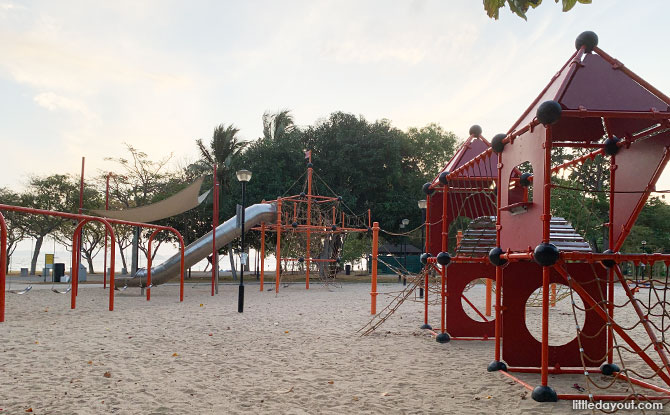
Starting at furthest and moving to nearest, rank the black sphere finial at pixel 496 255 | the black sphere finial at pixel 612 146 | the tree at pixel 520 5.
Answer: the black sphere finial at pixel 612 146 < the black sphere finial at pixel 496 255 < the tree at pixel 520 5

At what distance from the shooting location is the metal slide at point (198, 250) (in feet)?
Answer: 64.5

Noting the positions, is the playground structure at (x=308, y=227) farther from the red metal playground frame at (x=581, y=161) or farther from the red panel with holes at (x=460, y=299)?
the red metal playground frame at (x=581, y=161)

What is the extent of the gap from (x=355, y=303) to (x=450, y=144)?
22.6m

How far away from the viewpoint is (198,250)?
68.1 ft

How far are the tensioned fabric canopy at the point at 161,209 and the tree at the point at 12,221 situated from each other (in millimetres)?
20765

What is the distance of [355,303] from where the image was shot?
1648cm

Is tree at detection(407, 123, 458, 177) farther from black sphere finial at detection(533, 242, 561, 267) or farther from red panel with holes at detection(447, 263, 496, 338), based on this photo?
black sphere finial at detection(533, 242, 561, 267)

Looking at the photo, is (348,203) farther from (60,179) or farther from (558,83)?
(558,83)

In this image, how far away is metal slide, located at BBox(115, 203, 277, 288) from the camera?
1967 cm

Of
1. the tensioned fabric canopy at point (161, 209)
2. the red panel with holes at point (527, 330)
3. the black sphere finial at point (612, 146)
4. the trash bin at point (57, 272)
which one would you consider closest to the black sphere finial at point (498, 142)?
the black sphere finial at point (612, 146)

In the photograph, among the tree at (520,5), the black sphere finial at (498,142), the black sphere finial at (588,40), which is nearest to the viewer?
the tree at (520,5)

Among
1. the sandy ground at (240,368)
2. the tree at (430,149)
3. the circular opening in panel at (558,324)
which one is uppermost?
the tree at (430,149)

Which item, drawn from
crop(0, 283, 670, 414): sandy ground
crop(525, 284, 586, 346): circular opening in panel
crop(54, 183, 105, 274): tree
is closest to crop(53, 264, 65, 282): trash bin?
crop(54, 183, 105, 274): tree

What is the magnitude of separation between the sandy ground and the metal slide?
24.8 ft
